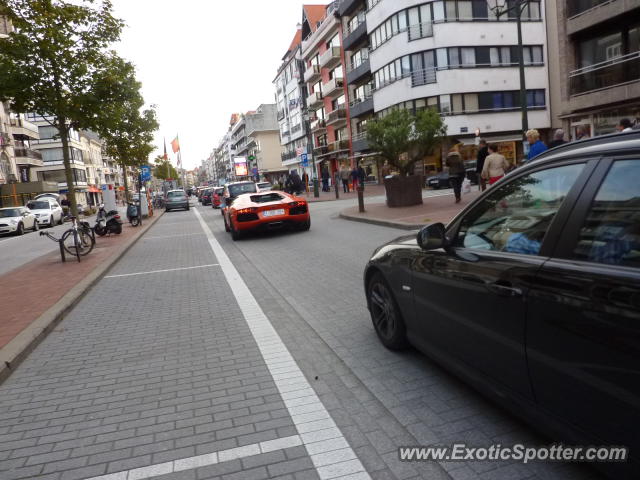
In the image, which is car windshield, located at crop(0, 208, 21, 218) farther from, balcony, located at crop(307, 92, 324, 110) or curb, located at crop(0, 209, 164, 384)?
balcony, located at crop(307, 92, 324, 110)

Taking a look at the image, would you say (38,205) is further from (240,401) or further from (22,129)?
(240,401)

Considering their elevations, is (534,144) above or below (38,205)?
above

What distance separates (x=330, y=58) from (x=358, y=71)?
24.5ft

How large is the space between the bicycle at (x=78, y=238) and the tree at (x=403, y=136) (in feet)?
29.0

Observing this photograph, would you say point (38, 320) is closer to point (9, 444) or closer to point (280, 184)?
point (9, 444)

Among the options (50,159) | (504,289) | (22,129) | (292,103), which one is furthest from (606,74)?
(50,159)

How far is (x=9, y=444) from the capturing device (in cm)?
325

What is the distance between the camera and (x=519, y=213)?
2.82 m

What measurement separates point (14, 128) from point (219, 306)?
56.5m

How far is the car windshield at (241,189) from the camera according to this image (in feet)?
69.8

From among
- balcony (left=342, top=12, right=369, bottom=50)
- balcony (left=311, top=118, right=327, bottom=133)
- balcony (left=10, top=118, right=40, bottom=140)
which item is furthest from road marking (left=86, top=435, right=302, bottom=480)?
balcony (left=10, top=118, right=40, bottom=140)

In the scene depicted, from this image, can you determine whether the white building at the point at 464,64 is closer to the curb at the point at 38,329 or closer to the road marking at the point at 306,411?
the curb at the point at 38,329

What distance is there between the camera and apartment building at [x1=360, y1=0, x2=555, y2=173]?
3666 cm

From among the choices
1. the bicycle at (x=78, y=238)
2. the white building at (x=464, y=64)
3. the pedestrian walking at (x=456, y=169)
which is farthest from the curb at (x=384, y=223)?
the white building at (x=464, y=64)
